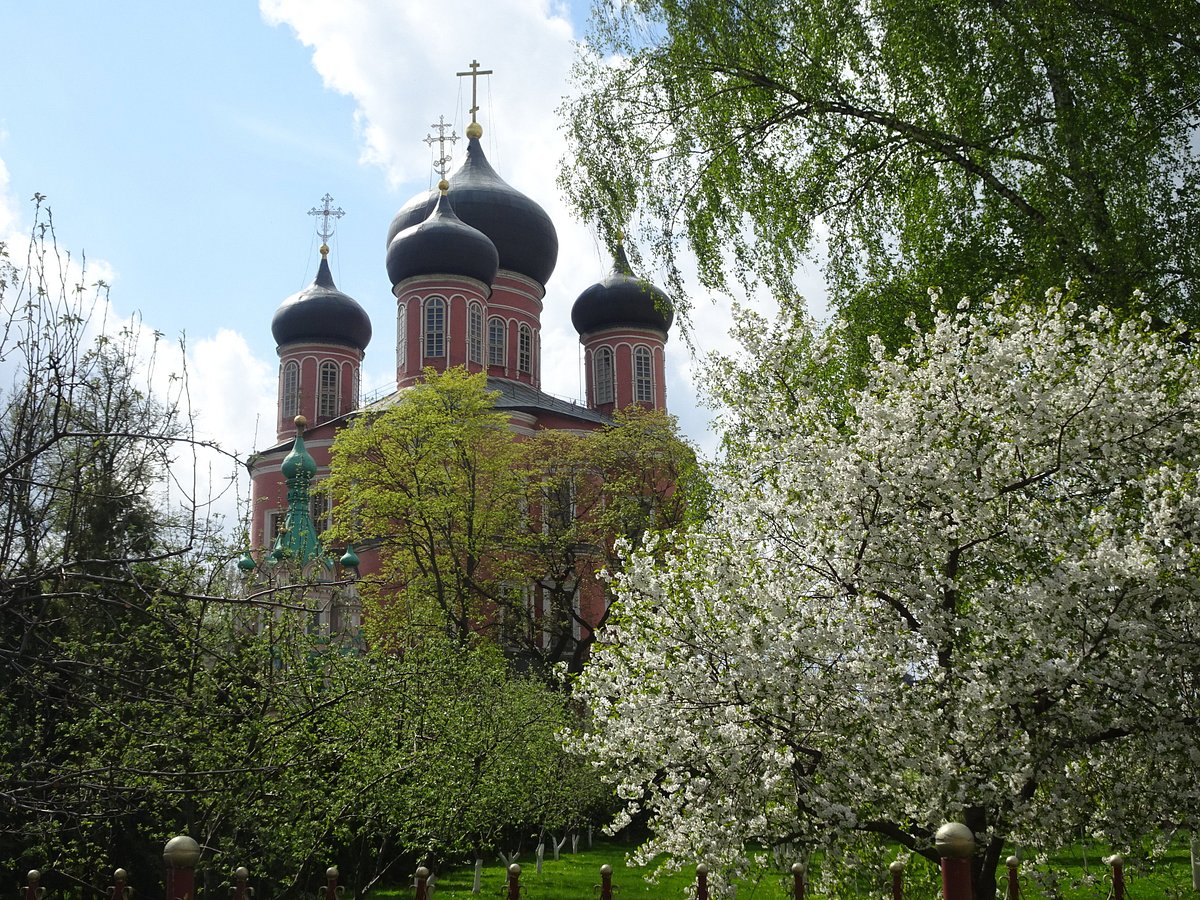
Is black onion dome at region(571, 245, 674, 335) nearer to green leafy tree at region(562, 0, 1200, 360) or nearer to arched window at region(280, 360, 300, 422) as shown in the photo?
arched window at region(280, 360, 300, 422)

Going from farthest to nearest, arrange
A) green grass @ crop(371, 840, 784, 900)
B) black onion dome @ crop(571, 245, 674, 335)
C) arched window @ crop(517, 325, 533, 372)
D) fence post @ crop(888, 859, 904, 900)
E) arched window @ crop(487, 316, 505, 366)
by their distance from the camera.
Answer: black onion dome @ crop(571, 245, 674, 335), arched window @ crop(517, 325, 533, 372), arched window @ crop(487, 316, 505, 366), green grass @ crop(371, 840, 784, 900), fence post @ crop(888, 859, 904, 900)

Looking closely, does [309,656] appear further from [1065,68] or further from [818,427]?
[1065,68]

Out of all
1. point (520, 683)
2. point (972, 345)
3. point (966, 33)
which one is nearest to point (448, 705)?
point (520, 683)

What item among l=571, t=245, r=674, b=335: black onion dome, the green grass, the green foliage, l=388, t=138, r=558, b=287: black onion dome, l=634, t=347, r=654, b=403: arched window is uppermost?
l=388, t=138, r=558, b=287: black onion dome

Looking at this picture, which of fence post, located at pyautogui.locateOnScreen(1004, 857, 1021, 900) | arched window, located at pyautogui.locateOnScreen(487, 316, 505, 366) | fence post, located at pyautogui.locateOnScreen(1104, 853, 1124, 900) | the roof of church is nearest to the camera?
fence post, located at pyautogui.locateOnScreen(1104, 853, 1124, 900)

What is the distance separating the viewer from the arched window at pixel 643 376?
38.8 m

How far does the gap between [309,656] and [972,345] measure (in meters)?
6.25

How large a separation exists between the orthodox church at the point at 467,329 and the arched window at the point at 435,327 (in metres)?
0.03

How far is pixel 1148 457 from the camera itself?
7234mm

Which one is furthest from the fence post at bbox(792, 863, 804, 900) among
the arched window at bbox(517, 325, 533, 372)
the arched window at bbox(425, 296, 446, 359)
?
the arched window at bbox(517, 325, 533, 372)

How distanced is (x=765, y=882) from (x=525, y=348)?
90.6 feet

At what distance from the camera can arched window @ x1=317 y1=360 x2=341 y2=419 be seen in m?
39.6

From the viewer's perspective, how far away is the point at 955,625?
268 inches

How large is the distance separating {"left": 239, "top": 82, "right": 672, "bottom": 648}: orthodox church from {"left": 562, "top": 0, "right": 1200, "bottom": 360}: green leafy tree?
19830 mm
